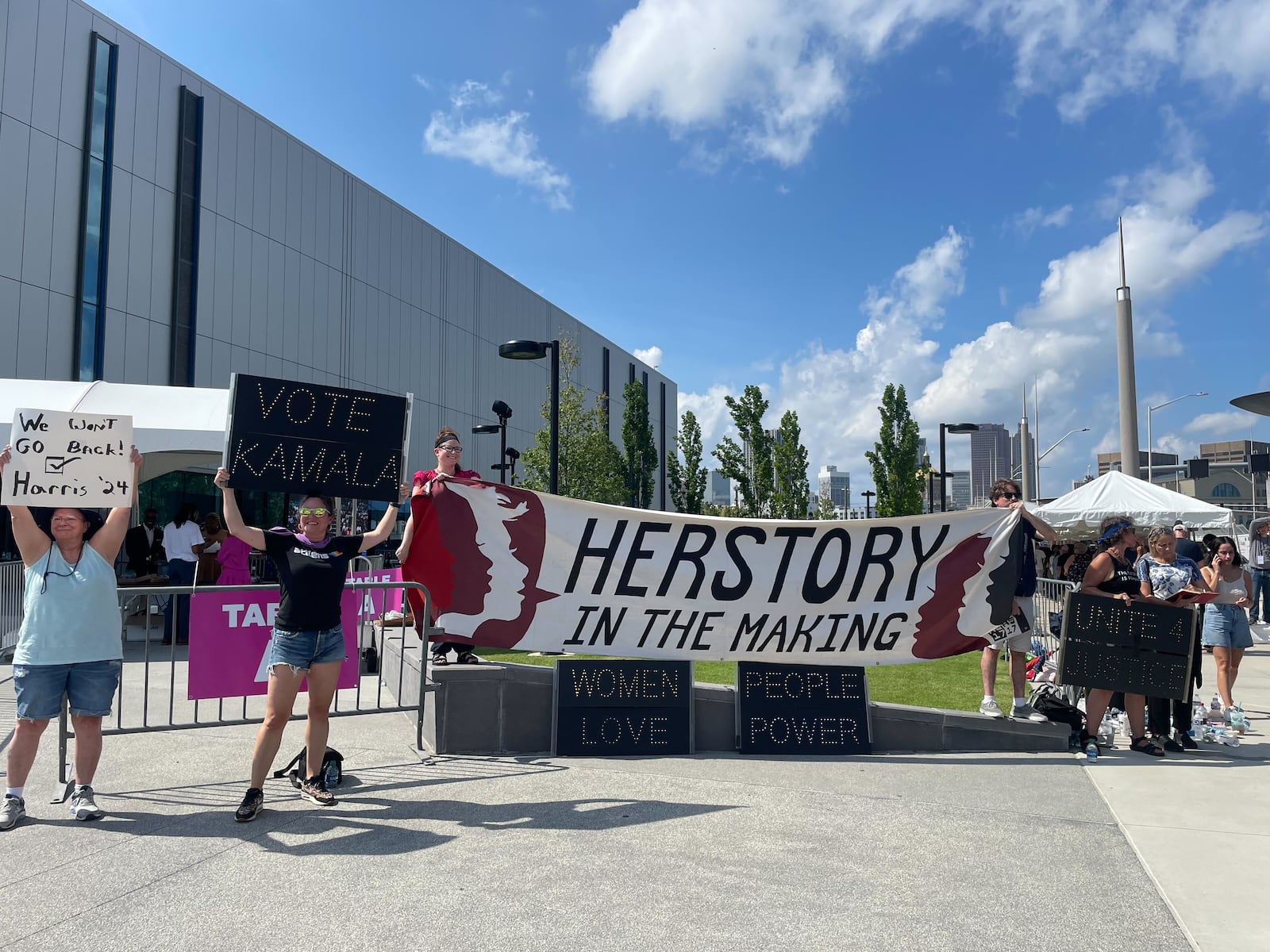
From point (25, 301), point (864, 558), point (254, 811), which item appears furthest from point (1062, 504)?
point (25, 301)

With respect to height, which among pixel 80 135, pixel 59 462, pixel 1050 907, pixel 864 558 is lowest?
pixel 1050 907

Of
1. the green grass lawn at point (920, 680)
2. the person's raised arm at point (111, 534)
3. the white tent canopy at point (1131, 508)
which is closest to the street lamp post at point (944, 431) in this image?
the white tent canopy at point (1131, 508)

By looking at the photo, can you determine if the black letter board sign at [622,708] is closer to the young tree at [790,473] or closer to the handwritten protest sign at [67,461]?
the handwritten protest sign at [67,461]

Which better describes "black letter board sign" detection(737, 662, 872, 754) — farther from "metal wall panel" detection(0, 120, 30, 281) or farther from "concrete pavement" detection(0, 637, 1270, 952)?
"metal wall panel" detection(0, 120, 30, 281)

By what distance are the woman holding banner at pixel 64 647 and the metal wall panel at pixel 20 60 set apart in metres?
23.5

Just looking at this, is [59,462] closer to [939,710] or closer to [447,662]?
[447,662]

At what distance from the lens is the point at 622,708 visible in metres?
6.90

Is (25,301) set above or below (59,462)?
above

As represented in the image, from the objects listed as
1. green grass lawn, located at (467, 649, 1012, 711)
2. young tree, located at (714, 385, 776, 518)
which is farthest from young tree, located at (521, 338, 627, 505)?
green grass lawn, located at (467, 649, 1012, 711)

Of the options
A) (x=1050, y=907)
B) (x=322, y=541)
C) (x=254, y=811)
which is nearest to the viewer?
(x=1050, y=907)

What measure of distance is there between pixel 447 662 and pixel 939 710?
3.96 m

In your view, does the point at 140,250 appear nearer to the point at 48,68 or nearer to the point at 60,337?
the point at 60,337

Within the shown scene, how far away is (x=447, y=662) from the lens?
6.94 meters

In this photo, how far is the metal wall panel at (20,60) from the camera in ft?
75.6
